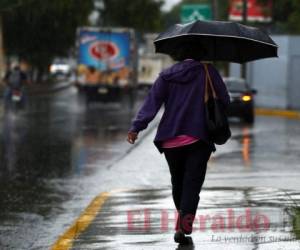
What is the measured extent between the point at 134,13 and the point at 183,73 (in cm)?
6498

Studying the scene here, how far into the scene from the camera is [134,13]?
7250 cm

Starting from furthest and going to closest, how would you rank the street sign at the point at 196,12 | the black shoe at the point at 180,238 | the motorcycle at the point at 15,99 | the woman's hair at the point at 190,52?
1. the street sign at the point at 196,12
2. the motorcycle at the point at 15,99
3. the woman's hair at the point at 190,52
4. the black shoe at the point at 180,238

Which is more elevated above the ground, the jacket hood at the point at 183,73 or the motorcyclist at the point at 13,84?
the jacket hood at the point at 183,73

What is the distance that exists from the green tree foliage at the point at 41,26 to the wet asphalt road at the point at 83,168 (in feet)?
96.6

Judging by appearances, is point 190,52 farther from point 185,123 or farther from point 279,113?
point 279,113

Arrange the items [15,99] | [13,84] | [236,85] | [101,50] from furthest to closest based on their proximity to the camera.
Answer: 1. [101,50]
2. [13,84]
3. [15,99]
4. [236,85]

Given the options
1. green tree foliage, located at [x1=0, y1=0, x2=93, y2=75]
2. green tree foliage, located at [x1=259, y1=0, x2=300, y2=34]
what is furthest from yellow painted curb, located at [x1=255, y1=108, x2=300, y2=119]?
green tree foliage, located at [x1=0, y1=0, x2=93, y2=75]

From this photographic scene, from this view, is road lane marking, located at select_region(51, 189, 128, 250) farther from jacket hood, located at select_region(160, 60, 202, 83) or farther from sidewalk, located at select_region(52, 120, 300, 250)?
jacket hood, located at select_region(160, 60, 202, 83)

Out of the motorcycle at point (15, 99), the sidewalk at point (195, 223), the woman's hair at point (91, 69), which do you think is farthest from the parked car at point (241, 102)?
the sidewalk at point (195, 223)

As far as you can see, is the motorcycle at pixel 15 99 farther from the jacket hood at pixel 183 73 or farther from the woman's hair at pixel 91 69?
the jacket hood at pixel 183 73

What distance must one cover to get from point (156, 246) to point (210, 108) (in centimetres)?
124

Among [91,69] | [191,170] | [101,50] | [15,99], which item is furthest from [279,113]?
[191,170]

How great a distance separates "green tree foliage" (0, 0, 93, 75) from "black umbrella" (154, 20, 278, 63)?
146ft

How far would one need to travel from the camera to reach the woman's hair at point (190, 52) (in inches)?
322
